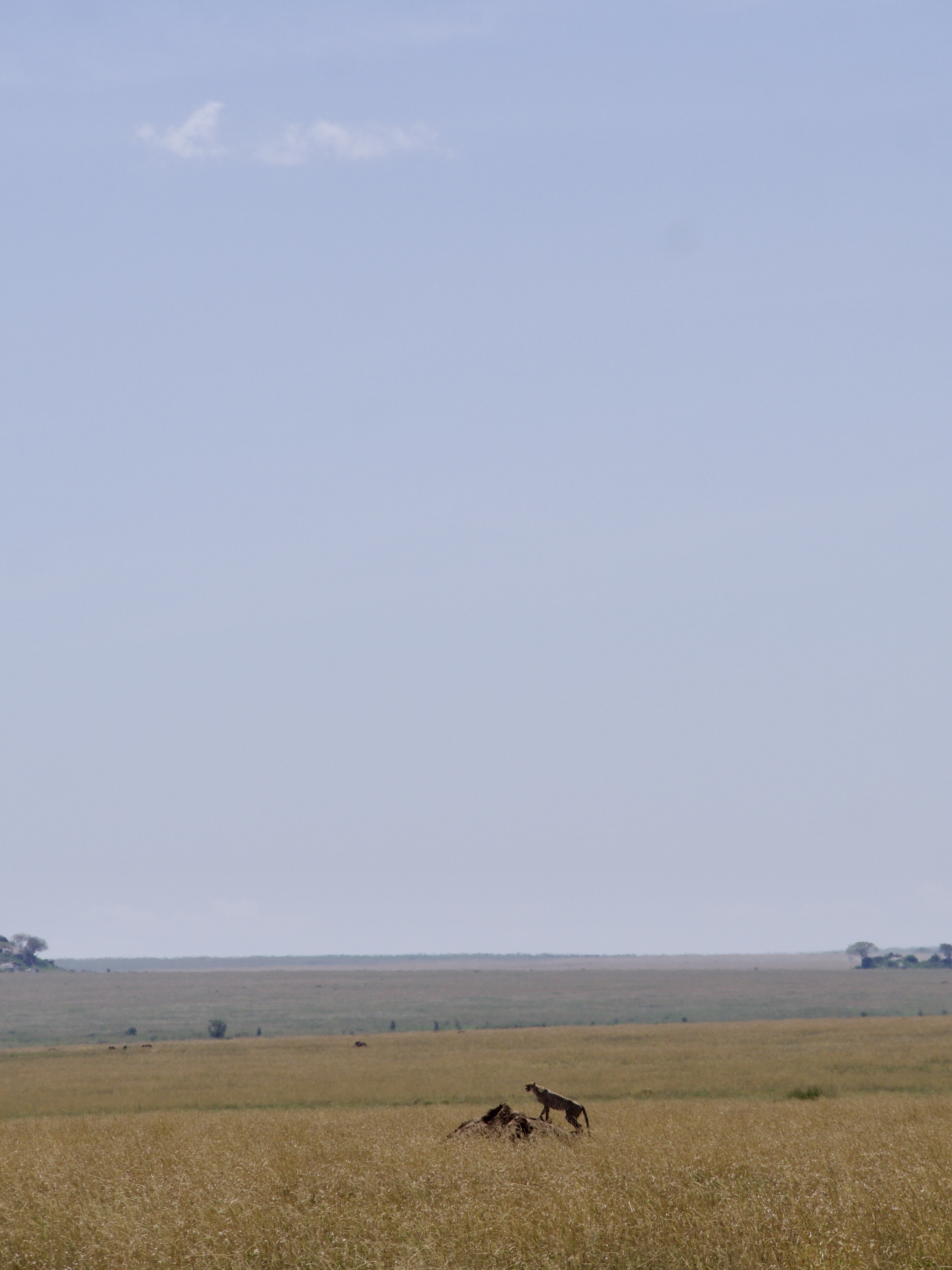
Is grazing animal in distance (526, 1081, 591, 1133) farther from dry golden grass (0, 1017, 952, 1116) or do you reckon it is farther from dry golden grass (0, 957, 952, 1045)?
dry golden grass (0, 957, 952, 1045)

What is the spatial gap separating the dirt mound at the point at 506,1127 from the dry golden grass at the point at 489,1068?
12.6 m

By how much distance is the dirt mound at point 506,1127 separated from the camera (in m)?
19.1

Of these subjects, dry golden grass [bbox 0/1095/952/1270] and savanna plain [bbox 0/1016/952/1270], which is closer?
dry golden grass [bbox 0/1095/952/1270]

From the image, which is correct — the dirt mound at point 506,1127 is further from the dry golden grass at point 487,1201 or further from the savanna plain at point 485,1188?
the dry golden grass at point 487,1201

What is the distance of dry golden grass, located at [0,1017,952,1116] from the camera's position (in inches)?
1385

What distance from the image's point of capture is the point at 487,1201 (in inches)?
537

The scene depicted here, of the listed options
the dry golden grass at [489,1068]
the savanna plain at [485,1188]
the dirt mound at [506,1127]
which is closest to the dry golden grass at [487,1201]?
the savanna plain at [485,1188]

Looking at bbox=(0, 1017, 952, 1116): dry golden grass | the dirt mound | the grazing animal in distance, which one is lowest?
bbox=(0, 1017, 952, 1116): dry golden grass

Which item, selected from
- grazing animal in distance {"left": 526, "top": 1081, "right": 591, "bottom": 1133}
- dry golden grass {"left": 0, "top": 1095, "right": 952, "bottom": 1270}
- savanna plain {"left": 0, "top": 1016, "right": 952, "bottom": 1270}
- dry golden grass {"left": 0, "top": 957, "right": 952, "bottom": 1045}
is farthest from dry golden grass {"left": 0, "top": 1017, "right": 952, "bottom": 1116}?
dry golden grass {"left": 0, "top": 957, "right": 952, "bottom": 1045}

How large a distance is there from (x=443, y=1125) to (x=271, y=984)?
519 feet

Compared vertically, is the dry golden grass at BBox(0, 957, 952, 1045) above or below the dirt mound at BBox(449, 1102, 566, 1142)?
below

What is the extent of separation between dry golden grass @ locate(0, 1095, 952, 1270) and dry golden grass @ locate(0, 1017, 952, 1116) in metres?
16.0

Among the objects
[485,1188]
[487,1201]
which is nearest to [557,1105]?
[485,1188]

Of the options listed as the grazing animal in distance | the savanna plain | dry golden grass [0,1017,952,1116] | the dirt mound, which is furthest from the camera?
dry golden grass [0,1017,952,1116]
